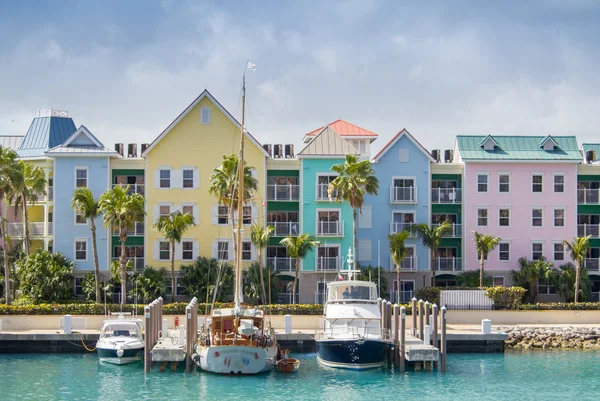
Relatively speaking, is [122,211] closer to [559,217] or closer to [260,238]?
[260,238]

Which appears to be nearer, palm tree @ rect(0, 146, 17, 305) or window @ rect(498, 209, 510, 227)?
palm tree @ rect(0, 146, 17, 305)

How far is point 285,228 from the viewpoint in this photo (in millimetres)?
67750

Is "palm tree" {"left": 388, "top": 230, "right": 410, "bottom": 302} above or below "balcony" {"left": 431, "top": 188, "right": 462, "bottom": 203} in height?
below

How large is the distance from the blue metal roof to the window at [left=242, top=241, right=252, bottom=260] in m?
17.3

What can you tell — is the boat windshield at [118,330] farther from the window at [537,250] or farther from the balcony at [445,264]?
the window at [537,250]

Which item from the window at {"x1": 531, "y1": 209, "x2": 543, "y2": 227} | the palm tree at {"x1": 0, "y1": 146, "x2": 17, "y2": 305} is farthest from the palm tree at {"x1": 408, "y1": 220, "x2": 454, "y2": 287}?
the palm tree at {"x1": 0, "y1": 146, "x2": 17, "y2": 305}

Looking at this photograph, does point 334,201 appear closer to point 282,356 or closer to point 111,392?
point 282,356

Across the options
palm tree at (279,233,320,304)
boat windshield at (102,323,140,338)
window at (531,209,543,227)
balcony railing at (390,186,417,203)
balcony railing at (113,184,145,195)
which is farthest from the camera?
window at (531,209,543,227)

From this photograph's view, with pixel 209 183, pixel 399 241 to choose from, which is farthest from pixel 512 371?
pixel 209 183

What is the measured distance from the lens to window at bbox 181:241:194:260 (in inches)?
2635

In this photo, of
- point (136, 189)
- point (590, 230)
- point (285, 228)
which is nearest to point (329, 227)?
point (285, 228)

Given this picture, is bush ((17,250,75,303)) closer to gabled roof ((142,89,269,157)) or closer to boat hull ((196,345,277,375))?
gabled roof ((142,89,269,157))

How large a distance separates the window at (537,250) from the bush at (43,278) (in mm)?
32255

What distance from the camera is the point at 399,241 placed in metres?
64.8
